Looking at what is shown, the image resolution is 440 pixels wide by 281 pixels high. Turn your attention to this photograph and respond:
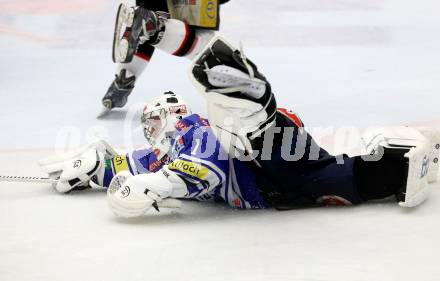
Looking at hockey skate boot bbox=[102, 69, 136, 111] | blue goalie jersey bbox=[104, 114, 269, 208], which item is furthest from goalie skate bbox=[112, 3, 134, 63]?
blue goalie jersey bbox=[104, 114, 269, 208]

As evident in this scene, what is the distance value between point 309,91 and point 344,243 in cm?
200

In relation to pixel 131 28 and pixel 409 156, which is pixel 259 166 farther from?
pixel 131 28

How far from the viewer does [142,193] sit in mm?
2371

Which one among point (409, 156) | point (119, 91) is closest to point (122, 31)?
point (119, 91)

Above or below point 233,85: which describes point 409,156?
below

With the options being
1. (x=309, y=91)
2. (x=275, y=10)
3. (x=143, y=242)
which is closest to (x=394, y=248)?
(x=143, y=242)

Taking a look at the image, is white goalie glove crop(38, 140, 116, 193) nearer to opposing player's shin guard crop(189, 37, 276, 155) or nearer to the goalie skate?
opposing player's shin guard crop(189, 37, 276, 155)

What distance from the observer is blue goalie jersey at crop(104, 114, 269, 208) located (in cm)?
238

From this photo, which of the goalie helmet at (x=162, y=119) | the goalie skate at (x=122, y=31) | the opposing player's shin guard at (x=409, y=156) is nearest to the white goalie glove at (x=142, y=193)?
the goalie helmet at (x=162, y=119)

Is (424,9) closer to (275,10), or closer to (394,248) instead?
(275,10)

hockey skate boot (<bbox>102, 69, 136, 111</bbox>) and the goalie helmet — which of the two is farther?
hockey skate boot (<bbox>102, 69, 136, 111</bbox>)

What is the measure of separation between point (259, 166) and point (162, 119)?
0.37m

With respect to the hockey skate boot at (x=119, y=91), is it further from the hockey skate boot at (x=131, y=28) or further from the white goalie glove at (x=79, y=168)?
the white goalie glove at (x=79, y=168)

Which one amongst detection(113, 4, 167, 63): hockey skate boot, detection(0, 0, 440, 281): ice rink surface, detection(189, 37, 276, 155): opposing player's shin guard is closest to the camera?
detection(0, 0, 440, 281): ice rink surface
